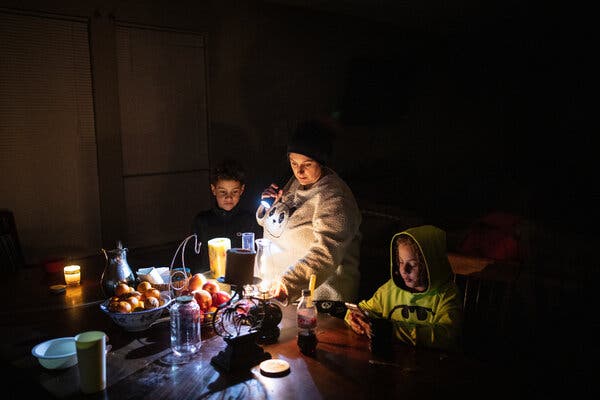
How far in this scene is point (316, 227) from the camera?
2402mm

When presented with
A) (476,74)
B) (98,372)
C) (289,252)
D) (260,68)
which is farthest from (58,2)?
(476,74)

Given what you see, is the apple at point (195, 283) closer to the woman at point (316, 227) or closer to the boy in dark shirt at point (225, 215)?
the woman at point (316, 227)

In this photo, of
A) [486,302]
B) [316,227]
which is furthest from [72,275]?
[486,302]

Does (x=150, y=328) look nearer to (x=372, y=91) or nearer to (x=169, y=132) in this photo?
(x=169, y=132)

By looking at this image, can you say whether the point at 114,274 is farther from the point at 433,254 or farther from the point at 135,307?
the point at 433,254

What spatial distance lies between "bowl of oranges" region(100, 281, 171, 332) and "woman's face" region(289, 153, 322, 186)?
2.97 feet

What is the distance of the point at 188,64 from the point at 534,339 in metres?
3.94

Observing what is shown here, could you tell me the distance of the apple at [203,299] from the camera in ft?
6.70

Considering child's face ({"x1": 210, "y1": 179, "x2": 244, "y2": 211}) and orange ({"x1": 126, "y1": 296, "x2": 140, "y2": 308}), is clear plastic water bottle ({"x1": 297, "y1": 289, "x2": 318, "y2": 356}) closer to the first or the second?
orange ({"x1": 126, "y1": 296, "x2": 140, "y2": 308})

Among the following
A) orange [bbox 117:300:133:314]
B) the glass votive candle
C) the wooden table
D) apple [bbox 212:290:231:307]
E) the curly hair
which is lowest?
the wooden table

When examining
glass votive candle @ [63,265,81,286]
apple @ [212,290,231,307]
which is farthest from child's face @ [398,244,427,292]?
glass votive candle @ [63,265,81,286]

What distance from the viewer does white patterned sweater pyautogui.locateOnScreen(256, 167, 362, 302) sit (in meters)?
2.32

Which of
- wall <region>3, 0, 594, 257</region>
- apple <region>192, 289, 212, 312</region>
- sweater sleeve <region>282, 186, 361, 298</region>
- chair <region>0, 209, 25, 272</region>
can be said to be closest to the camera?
apple <region>192, 289, 212, 312</region>

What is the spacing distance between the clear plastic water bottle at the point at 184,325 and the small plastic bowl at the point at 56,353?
1.13ft
